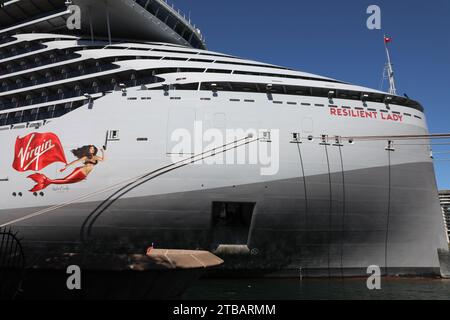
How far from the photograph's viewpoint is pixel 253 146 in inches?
664

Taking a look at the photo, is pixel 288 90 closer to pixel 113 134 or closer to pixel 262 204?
pixel 262 204

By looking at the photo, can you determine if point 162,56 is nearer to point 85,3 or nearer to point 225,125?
point 225,125

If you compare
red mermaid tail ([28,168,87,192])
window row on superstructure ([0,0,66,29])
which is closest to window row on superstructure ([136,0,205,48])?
window row on superstructure ([0,0,66,29])

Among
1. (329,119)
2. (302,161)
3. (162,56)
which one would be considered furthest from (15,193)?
(329,119)

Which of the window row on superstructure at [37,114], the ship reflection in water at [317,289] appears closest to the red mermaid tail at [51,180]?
the window row on superstructure at [37,114]

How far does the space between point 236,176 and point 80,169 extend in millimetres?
8165

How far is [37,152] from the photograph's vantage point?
18.1 m

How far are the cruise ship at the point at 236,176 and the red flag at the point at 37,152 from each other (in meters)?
0.08

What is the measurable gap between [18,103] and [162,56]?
11679 mm

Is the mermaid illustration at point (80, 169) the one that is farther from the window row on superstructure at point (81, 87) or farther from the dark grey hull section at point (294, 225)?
the window row on superstructure at point (81, 87)

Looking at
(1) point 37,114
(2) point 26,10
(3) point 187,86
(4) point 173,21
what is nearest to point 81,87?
(1) point 37,114

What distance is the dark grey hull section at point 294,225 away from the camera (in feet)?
54.5

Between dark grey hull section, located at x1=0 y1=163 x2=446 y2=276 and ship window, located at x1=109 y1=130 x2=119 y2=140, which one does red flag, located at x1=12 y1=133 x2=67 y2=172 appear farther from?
ship window, located at x1=109 y1=130 x2=119 y2=140
